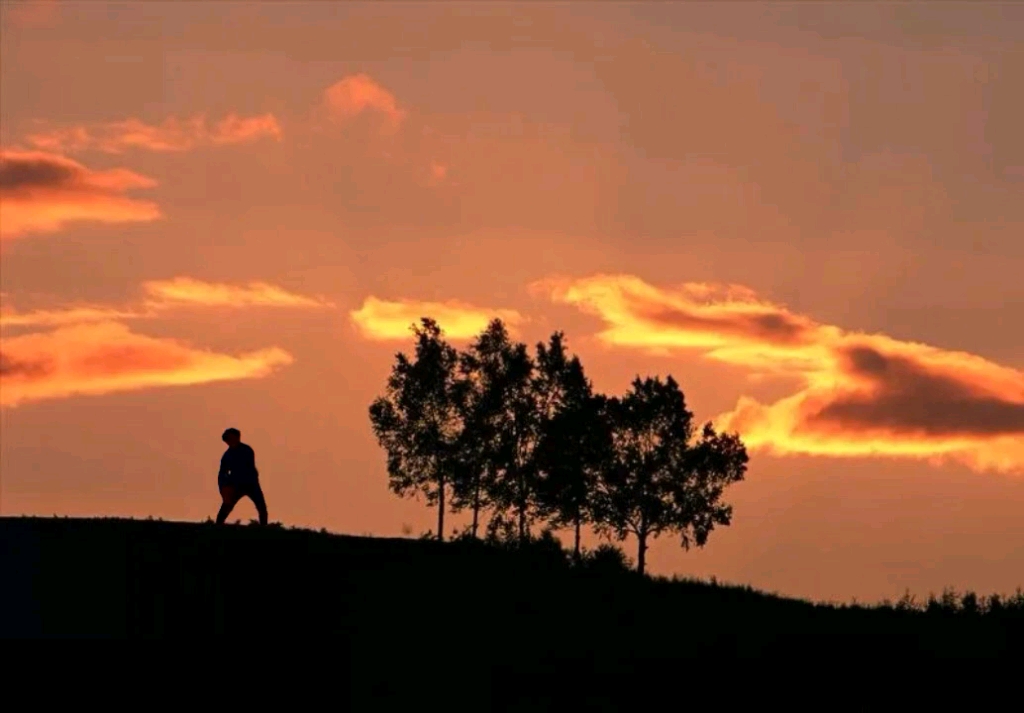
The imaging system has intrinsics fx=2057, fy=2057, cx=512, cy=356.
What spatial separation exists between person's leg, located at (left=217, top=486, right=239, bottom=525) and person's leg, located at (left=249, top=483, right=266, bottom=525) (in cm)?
43

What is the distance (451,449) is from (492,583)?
39274mm

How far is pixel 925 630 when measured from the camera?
62062 mm

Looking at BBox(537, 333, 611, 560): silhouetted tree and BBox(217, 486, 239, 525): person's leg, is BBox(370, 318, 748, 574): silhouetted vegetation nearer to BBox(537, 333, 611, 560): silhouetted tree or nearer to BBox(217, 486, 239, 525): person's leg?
BBox(537, 333, 611, 560): silhouetted tree

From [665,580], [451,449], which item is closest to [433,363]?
[451,449]

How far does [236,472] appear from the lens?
5509 cm

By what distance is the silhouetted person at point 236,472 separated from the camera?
2164 inches

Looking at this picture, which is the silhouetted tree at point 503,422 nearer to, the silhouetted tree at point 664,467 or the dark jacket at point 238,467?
the silhouetted tree at point 664,467

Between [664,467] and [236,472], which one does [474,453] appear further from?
[236,472]

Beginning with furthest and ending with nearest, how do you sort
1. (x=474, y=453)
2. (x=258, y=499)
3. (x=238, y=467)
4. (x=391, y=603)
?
1. (x=474, y=453)
2. (x=258, y=499)
3. (x=238, y=467)
4. (x=391, y=603)

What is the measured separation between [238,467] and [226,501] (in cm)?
127

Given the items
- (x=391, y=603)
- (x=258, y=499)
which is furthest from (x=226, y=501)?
(x=391, y=603)

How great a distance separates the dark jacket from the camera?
55.0m

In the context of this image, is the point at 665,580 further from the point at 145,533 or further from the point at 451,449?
the point at 451,449

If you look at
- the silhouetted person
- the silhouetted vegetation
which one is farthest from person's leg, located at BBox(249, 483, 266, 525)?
the silhouetted vegetation
